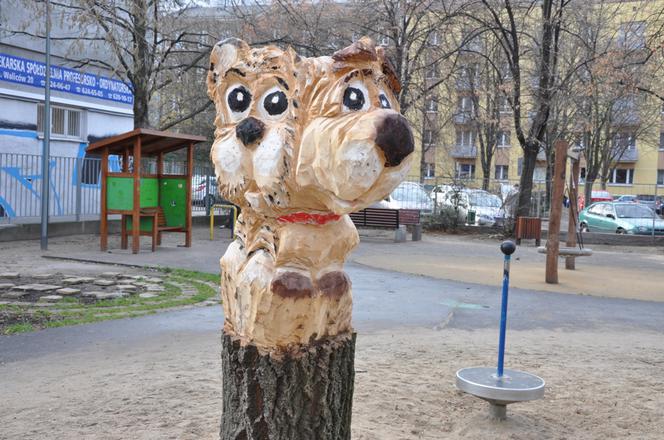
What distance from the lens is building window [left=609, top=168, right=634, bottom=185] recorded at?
48438 mm

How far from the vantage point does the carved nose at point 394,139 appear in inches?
82.8

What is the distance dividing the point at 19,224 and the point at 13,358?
10.1 m

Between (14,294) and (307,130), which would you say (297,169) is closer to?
Answer: (307,130)

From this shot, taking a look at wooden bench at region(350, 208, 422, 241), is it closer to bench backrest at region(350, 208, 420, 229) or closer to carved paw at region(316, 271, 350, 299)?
bench backrest at region(350, 208, 420, 229)

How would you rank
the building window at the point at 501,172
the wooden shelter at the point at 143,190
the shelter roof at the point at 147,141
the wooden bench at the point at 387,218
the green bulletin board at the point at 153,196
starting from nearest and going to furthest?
the shelter roof at the point at 147,141
the wooden shelter at the point at 143,190
the green bulletin board at the point at 153,196
the wooden bench at the point at 387,218
the building window at the point at 501,172

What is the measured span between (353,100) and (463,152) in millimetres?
47186

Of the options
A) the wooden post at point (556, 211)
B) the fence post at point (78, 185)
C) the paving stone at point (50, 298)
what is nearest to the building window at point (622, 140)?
the wooden post at point (556, 211)

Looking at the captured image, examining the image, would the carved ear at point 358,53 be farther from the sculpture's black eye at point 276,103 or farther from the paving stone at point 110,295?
the paving stone at point 110,295

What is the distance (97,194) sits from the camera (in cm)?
1781

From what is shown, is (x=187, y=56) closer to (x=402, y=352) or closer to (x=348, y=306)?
(x=402, y=352)

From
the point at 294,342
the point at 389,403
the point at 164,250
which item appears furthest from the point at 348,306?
the point at 164,250

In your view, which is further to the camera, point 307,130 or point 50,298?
point 50,298

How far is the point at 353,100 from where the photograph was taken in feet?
7.42

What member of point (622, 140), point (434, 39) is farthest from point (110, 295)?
point (622, 140)
